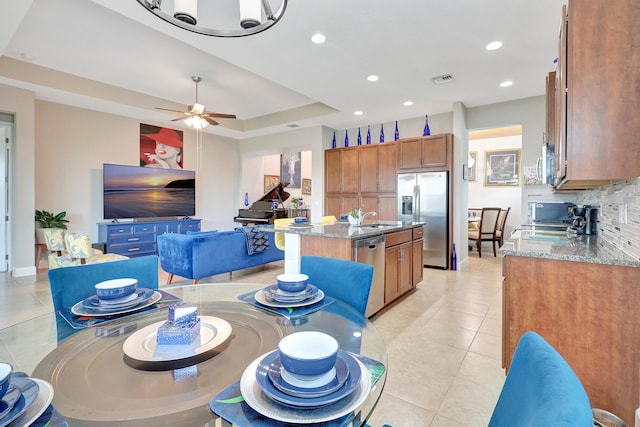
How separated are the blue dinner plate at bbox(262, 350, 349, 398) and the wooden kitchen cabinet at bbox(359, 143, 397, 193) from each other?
5285 millimetres

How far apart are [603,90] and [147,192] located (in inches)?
264

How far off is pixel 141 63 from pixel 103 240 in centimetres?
324

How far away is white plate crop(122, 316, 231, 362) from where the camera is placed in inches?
35.0

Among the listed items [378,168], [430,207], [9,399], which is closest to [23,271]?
[9,399]

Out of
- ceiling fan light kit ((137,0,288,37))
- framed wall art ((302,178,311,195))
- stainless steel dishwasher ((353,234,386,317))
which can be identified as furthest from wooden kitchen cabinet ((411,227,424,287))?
framed wall art ((302,178,311,195))

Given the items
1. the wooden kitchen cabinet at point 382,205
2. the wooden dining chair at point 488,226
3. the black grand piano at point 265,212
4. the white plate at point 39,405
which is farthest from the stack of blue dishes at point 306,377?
the wooden dining chair at point 488,226

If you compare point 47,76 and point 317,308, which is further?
point 47,76

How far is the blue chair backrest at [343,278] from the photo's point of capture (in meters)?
1.51

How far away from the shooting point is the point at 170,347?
3.07 ft

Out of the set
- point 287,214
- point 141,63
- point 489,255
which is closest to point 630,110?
point 141,63

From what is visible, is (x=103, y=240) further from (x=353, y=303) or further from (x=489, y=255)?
(x=489, y=255)

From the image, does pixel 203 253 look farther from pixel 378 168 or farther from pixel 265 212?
pixel 378 168

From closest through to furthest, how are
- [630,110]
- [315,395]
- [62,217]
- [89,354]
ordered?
[315,395], [89,354], [630,110], [62,217]

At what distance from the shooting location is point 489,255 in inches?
255
